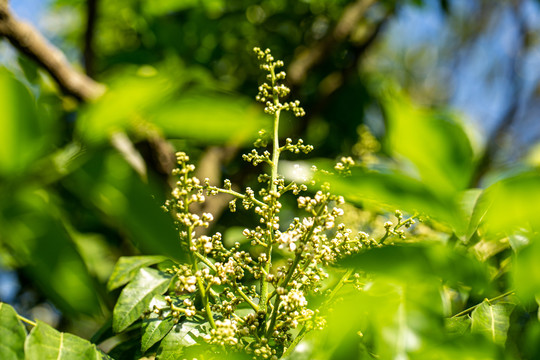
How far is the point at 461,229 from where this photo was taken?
37cm

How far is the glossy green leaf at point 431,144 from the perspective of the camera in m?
0.33

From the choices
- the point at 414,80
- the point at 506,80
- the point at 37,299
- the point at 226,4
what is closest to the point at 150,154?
the point at 226,4

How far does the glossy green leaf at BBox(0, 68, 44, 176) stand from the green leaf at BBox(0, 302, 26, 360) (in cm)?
26

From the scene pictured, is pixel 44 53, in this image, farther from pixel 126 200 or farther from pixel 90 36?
pixel 126 200

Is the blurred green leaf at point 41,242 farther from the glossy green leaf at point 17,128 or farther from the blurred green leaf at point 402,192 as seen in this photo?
the blurred green leaf at point 402,192

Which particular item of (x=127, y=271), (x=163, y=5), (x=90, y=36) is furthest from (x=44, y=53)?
(x=127, y=271)

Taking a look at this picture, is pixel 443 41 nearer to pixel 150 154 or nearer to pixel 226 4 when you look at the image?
pixel 226 4

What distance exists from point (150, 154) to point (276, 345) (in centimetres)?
107

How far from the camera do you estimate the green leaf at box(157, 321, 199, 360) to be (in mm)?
613

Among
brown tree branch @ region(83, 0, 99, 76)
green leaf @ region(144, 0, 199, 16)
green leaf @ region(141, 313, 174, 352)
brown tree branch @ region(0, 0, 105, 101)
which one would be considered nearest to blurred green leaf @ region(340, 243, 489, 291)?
green leaf @ region(141, 313, 174, 352)

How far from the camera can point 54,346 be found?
0.53m

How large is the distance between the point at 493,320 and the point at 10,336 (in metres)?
0.59

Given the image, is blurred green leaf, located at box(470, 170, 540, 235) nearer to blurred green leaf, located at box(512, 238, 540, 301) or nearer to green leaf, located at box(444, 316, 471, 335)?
blurred green leaf, located at box(512, 238, 540, 301)

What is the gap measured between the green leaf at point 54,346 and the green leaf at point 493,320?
0.49 m
